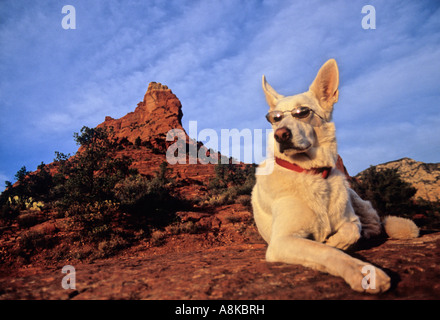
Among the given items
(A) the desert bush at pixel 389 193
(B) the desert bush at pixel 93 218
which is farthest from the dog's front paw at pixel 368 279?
(A) the desert bush at pixel 389 193

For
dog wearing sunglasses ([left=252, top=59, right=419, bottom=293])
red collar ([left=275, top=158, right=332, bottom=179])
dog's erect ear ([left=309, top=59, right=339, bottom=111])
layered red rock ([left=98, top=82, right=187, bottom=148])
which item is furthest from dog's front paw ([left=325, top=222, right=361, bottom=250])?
layered red rock ([left=98, top=82, right=187, bottom=148])

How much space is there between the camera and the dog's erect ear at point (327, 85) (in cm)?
→ 324

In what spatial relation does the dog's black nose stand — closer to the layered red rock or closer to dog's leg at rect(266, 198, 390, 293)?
dog's leg at rect(266, 198, 390, 293)

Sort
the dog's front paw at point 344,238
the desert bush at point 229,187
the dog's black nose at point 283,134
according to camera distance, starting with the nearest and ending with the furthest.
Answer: the dog's front paw at point 344,238
the dog's black nose at point 283,134
the desert bush at point 229,187

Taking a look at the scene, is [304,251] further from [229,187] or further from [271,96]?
[229,187]

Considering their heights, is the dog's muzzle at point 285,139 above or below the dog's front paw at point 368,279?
above

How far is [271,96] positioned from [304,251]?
2390 mm

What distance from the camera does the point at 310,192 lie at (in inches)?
105

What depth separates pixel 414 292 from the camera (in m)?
1.55

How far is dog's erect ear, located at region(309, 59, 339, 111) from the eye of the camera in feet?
10.6

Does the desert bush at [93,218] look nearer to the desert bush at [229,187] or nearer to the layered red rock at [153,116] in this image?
the desert bush at [229,187]

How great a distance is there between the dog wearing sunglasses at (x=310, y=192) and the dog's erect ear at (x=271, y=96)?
0.6 inches

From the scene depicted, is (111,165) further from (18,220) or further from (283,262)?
(283,262)
